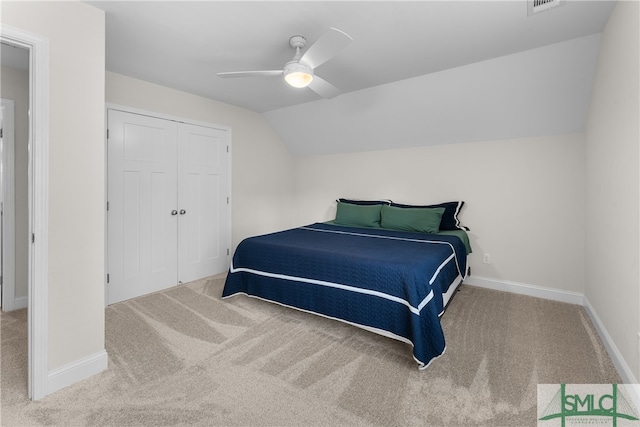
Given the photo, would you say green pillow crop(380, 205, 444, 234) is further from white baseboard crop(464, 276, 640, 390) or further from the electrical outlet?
white baseboard crop(464, 276, 640, 390)

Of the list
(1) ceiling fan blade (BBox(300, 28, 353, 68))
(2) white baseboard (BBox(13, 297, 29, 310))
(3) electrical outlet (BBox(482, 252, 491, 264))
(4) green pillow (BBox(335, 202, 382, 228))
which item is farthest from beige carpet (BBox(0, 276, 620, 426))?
(1) ceiling fan blade (BBox(300, 28, 353, 68))

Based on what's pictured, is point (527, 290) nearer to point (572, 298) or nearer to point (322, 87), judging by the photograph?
point (572, 298)

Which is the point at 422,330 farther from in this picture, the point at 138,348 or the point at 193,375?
the point at 138,348

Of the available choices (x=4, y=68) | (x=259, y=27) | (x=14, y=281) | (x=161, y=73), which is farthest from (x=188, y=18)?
(x=14, y=281)

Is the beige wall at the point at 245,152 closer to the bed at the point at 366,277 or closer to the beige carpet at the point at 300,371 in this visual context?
the bed at the point at 366,277

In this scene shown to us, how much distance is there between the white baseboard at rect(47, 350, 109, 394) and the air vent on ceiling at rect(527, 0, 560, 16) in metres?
3.51

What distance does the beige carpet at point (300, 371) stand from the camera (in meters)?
1.56

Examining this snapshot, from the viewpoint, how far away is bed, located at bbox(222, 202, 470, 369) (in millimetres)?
2045

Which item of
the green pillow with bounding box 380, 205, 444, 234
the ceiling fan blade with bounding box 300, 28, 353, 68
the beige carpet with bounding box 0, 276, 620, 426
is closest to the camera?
the beige carpet with bounding box 0, 276, 620, 426

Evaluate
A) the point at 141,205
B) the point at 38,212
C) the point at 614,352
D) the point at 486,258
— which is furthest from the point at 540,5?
the point at 141,205

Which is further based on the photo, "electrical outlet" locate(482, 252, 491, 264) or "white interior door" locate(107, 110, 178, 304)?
"electrical outlet" locate(482, 252, 491, 264)

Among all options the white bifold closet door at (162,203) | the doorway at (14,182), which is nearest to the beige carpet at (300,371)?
the doorway at (14,182)

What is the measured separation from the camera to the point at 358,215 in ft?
13.4

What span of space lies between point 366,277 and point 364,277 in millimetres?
17
